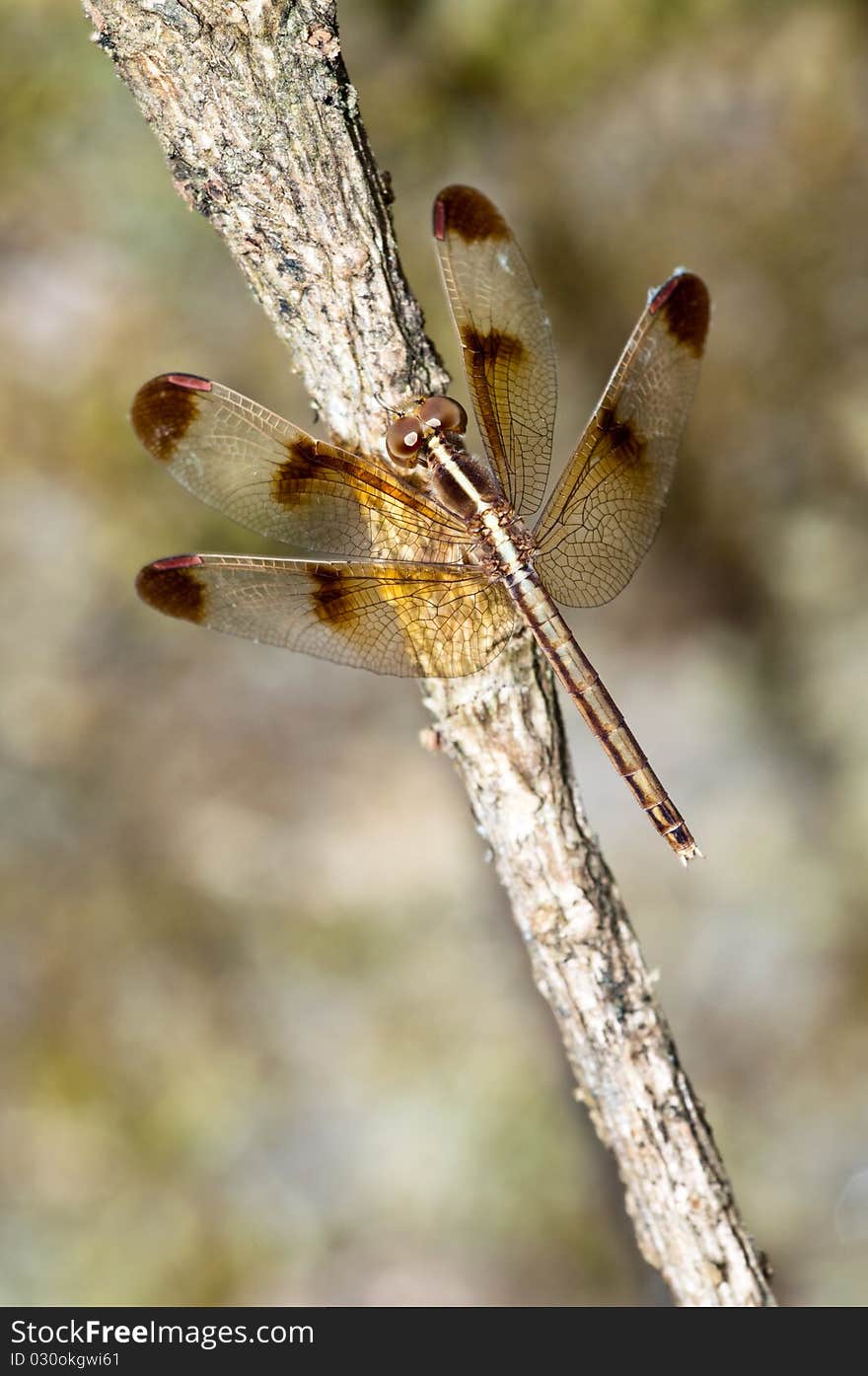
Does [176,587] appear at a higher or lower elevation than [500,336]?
lower

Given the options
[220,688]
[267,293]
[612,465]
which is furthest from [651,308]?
[220,688]

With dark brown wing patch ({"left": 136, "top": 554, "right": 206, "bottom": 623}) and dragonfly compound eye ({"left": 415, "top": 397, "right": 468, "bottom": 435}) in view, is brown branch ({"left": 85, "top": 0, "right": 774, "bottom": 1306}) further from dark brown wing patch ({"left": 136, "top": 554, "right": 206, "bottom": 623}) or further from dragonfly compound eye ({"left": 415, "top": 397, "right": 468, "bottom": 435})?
dark brown wing patch ({"left": 136, "top": 554, "right": 206, "bottom": 623})

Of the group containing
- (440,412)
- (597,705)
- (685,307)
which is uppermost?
(685,307)

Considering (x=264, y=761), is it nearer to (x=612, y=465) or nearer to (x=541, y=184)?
(x=612, y=465)

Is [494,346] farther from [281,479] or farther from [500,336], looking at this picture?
[281,479]

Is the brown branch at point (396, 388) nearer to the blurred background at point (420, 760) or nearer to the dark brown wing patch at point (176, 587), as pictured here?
the dark brown wing patch at point (176, 587)

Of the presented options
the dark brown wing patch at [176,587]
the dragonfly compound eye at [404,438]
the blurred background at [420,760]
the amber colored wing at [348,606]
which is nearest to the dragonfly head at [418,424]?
the dragonfly compound eye at [404,438]

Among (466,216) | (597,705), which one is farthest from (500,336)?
(597,705)
